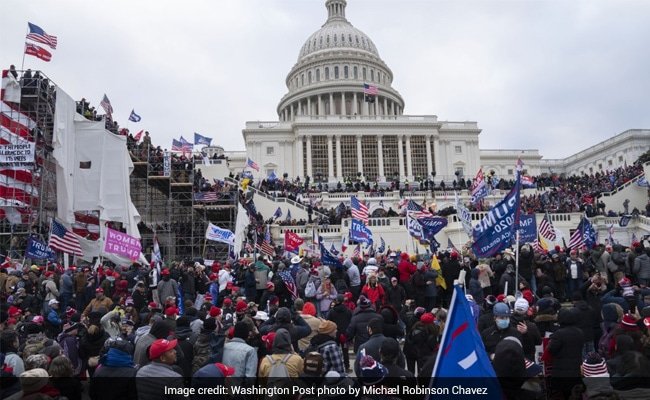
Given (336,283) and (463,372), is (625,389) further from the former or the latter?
(336,283)

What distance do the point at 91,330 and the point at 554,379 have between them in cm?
570

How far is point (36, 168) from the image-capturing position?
872 inches

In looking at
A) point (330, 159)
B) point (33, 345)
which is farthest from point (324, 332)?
point (330, 159)

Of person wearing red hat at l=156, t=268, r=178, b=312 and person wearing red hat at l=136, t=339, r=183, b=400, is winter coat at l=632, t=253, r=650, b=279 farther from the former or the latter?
person wearing red hat at l=136, t=339, r=183, b=400

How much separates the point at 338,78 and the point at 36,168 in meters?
67.0

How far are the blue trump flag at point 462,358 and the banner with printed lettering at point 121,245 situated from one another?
12634 millimetres

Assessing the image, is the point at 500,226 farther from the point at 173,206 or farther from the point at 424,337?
the point at 173,206

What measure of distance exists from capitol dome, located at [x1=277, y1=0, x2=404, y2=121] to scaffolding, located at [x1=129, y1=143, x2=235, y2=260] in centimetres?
4922

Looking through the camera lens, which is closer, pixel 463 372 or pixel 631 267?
pixel 463 372

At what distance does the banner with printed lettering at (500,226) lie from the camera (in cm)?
1088

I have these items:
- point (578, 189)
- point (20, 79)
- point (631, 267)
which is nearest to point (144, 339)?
point (631, 267)

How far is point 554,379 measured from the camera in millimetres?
6328

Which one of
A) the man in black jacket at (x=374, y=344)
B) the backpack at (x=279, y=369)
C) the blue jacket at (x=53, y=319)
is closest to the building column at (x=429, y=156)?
the blue jacket at (x=53, y=319)

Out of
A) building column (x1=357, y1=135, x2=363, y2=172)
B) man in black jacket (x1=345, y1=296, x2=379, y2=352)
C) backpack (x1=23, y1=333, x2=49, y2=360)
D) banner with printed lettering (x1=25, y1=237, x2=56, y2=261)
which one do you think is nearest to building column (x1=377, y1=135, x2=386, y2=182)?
building column (x1=357, y1=135, x2=363, y2=172)
